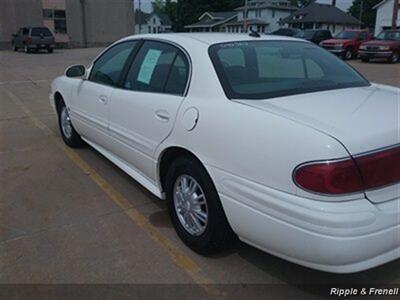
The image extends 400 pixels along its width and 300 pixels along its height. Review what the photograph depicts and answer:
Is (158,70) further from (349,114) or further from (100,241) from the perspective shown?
(349,114)

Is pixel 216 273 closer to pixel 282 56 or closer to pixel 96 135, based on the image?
pixel 282 56

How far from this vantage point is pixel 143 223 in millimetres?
3695

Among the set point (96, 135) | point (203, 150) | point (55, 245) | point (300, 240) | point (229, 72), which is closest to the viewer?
point (300, 240)

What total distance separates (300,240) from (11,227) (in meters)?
2.58

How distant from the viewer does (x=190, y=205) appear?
3.14 meters

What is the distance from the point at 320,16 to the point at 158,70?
64.0 meters

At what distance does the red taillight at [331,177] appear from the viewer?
2.20 metres

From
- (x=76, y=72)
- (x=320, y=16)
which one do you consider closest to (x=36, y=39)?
(x=76, y=72)

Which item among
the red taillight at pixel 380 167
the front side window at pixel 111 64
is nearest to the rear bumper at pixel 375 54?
the front side window at pixel 111 64

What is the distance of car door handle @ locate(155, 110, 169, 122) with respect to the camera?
10.6ft

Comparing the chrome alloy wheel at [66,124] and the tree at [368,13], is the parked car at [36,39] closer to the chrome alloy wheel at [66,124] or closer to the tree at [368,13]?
the chrome alloy wheel at [66,124]

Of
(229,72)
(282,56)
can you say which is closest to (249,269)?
(229,72)

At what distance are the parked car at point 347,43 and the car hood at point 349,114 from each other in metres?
22.5

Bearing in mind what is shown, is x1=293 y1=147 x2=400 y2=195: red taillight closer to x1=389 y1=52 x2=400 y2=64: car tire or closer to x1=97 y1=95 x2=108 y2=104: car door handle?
x1=97 y1=95 x2=108 y2=104: car door handle
